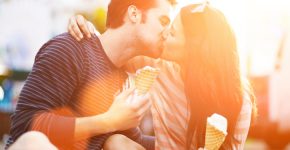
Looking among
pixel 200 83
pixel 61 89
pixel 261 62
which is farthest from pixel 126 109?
pixel 261 62

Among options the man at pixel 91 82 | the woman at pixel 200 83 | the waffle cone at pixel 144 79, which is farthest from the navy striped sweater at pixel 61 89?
the woman at pixel 200 83

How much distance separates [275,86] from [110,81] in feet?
7.44

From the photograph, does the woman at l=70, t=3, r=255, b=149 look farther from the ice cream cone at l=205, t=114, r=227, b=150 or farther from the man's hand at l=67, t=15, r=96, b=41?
the man's hand at l=67, t=15, r=96, b=41

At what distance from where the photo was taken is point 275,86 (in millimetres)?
3779

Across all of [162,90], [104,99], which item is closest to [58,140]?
[104,99]

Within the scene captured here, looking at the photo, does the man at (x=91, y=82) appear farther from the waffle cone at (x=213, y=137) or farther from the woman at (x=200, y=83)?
the waffle cone at (x=213, y=137)

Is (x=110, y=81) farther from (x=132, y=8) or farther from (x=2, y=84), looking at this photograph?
(x=2, y=84)

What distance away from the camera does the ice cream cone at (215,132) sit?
162 cm

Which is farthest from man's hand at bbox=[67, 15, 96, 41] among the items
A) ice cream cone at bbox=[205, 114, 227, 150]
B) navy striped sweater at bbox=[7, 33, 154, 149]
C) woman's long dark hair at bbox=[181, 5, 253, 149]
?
ice cream cone at bbox=[205, 114, 227, 150]

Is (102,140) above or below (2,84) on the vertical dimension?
above

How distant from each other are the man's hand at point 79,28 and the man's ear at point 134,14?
0.35ft

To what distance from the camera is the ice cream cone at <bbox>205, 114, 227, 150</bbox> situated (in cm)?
162

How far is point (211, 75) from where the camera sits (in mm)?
1708

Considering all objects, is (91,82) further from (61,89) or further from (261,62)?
(261,62)
